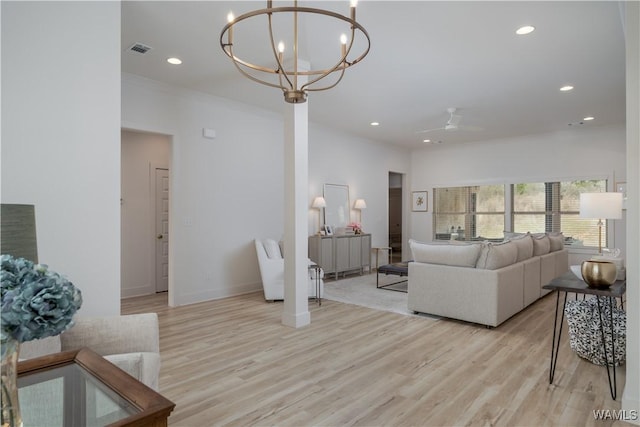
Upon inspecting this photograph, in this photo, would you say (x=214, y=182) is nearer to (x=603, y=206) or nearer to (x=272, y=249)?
(x=272, y=249)

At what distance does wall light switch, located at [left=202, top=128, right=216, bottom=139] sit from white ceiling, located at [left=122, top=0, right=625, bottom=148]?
555 mm

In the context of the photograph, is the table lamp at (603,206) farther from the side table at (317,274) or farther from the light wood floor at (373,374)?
the side table at (317,274)

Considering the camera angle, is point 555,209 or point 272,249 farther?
point 555,209

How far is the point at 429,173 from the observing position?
9359 mm

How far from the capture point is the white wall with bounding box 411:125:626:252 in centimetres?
701

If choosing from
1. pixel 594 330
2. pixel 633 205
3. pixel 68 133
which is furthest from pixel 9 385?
pixel 594 330

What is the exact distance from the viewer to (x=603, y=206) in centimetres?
325

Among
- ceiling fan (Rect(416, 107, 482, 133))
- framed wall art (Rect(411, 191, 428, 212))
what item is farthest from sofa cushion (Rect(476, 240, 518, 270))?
framed wall art (Rect(411, 191, 428, 212))

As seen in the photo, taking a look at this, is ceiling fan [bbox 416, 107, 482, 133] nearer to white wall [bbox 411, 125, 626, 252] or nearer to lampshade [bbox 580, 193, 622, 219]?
white wall [bbox 411, 125, 626, 252]

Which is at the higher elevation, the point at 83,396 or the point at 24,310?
the point at 24,310

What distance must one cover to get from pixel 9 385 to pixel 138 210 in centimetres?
506

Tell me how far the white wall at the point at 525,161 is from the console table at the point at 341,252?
104 inches

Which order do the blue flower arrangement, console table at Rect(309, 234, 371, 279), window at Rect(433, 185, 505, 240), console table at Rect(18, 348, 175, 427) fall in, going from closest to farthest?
the blue flower arrangement < console table at Rect(18, 348, 175, 427) < console table at Rect(309, 234, 371, 279) < window at Rect(433, 185, 505, 240)

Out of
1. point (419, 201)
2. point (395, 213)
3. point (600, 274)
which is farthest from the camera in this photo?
point (395, 213)
